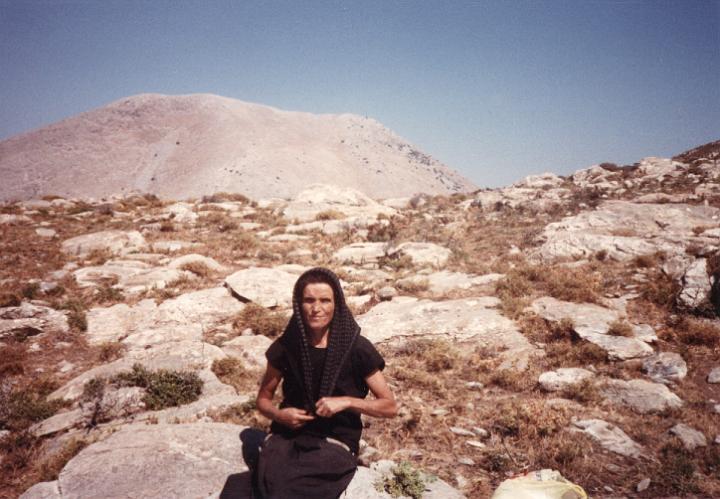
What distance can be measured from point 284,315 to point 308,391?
5356 mm

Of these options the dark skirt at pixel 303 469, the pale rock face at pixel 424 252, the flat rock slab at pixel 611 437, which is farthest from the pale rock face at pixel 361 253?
the dark skirt at pixel 303 469

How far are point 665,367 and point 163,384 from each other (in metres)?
7.63

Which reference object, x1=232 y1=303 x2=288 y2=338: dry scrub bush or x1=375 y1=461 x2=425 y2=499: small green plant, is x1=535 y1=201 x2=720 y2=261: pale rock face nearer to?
x1=232 y1=303 x2=288 y2=338: dry scrub bush

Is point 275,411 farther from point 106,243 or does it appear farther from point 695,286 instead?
point 106,243

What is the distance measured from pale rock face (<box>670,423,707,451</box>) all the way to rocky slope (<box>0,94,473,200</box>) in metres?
29.1

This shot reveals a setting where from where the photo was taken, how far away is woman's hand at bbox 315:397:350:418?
259cm

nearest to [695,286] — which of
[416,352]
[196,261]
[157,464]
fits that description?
[416,352]

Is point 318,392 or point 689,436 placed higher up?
point 318,392

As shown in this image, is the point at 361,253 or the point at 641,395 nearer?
the point at 641,395

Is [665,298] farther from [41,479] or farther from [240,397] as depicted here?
[41,479]

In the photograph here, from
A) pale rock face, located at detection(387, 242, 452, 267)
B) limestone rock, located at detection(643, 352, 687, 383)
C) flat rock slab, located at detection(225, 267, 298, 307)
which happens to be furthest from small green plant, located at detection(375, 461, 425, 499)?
pale rock face, located at detection(387, 242, 452, 267)

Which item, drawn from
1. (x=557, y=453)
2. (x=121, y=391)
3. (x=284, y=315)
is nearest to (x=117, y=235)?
(x=284, y=315)

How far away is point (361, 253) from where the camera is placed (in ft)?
42.6

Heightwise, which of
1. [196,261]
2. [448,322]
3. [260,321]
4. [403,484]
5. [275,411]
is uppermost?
[196,261]
